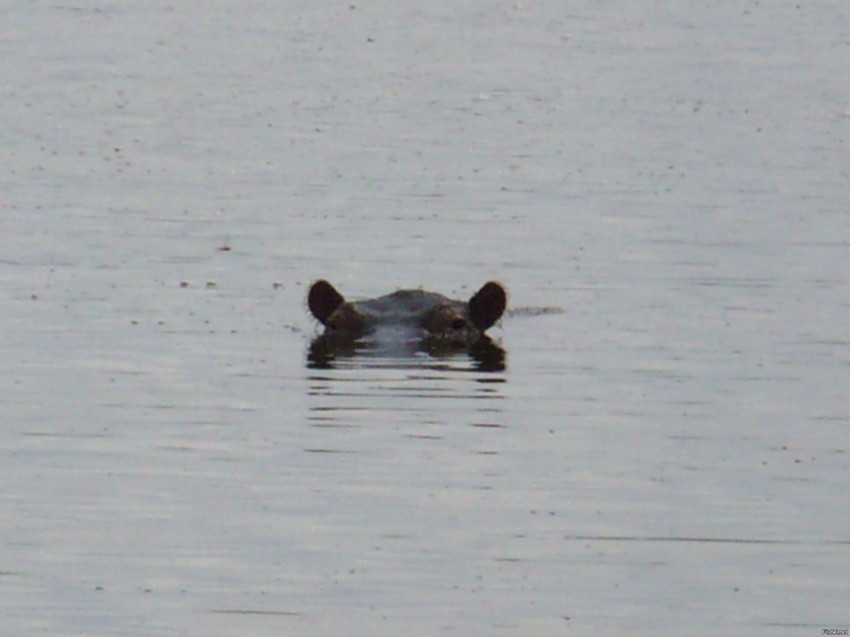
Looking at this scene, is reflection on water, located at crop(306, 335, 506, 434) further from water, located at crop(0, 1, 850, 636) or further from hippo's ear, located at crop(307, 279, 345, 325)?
hippo's ear, located at crop(307, 279, 345, 325)

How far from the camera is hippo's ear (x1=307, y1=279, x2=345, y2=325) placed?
19609 mm

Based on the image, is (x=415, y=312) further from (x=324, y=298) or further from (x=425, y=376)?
(x=425, y=376)

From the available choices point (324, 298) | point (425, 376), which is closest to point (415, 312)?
point (324, 298)

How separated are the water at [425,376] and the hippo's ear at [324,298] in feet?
0.81

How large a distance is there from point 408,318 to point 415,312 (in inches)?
2.9

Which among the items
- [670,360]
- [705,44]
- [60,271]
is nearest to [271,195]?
[60,271]

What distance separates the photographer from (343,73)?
155 ft

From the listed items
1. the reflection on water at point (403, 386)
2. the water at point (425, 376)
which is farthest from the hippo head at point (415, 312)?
the water at point (425, 376)

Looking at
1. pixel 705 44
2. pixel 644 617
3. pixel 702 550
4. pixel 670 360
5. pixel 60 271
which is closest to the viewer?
pixel 644 617

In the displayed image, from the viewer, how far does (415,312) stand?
19578 mm

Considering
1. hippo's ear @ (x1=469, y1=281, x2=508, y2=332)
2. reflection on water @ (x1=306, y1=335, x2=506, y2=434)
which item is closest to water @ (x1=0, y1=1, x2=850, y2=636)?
reflection on water @ (x1=306, y1=335, x2=506, y2=434)

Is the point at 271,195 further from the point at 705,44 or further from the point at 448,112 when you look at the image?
the point at 705,44

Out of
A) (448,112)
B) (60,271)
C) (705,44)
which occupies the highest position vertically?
(705,44)

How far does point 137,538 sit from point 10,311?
303 inches
